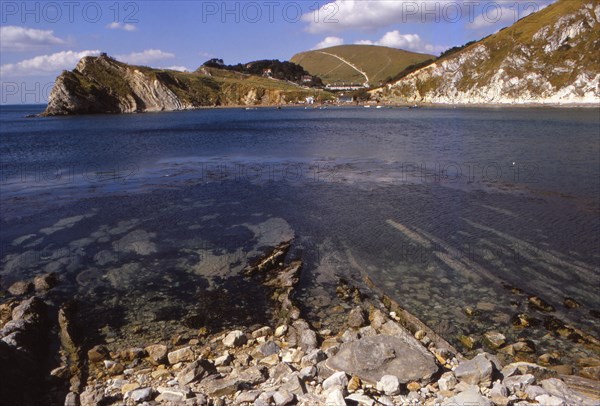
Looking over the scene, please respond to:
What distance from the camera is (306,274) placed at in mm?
17984

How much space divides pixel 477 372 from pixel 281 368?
5.02 meters

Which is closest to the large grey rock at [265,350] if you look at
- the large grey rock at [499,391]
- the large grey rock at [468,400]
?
the large grey rock at [468,400]

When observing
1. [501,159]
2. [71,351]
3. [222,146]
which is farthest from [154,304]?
[222,146]

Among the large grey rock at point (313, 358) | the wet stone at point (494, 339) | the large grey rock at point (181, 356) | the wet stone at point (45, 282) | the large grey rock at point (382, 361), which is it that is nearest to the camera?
the large grey rock at point (382, 361)

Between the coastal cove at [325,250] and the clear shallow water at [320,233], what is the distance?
0.34ft

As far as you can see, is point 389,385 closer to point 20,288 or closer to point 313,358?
point 313,358

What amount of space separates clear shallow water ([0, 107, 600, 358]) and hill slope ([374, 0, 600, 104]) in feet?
434

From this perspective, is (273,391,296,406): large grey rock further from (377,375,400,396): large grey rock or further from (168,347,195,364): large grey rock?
(168,347,195,364): large grey rock

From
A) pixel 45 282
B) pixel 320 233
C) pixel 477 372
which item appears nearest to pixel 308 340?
pixel 477 372

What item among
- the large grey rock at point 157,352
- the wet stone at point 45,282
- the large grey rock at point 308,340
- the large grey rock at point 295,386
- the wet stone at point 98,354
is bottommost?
the wet stone at point 98,354

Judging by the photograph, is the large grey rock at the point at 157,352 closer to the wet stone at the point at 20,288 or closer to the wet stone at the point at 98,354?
the wet stone at the point at 98,354

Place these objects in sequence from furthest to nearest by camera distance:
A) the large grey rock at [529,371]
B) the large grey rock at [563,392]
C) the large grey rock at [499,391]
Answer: the large grey rock at [529,371], the large grey rock at [499,391], the large grey rock at [563,392]

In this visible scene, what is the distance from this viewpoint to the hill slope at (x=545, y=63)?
15188cm

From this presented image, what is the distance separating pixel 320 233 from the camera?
22.9 m
